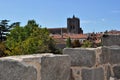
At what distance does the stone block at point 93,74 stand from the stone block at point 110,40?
0.93 m

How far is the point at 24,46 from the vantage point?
150ft

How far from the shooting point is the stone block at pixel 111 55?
496 cm

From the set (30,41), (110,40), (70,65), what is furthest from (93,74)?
(30,41)

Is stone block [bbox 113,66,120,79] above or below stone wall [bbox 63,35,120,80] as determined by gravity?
below

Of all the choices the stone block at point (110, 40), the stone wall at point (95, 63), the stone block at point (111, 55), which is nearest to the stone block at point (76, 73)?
the stone wall at point (95, 63)

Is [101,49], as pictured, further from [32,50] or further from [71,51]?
[32,50]

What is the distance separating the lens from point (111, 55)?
17.0ft

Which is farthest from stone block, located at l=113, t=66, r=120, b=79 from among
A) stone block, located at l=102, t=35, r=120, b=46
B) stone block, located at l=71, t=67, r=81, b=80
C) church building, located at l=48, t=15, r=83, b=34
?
church building, located at l=48, t=15, r=83, b=34

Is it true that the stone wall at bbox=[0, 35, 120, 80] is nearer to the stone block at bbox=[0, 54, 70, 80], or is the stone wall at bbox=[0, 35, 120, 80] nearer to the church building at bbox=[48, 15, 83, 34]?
the stone block at bbox=[0, 54, 70, 80]

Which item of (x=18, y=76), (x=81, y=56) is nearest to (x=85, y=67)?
(x=81, y=56)

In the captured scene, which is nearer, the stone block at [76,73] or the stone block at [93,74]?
the stone block at [76,73]

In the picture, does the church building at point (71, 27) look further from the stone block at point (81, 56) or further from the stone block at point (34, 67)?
the stone block at point (34, 67)

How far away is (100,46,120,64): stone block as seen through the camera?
496 centimetres

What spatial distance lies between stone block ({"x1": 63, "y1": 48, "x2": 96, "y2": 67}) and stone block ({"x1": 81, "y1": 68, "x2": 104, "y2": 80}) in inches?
3.2
